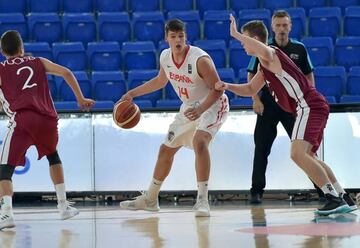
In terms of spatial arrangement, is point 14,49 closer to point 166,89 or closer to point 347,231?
point 347,231

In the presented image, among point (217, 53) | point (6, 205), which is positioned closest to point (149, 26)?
point (217, 53)

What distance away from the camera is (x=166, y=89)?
1281cm

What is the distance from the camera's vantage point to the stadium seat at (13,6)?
1511cm

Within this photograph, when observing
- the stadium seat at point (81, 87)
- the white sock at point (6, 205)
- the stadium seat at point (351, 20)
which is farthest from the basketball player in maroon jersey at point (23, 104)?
the stadium seat at point (351, 20)

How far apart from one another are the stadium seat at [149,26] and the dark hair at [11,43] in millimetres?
7197

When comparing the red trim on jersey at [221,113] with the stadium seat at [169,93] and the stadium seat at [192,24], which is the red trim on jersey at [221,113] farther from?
the stadium seat at [192,24]

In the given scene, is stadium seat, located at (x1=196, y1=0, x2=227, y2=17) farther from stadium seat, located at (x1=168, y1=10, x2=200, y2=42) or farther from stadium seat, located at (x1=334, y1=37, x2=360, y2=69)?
stadium seat, located at (x1=334, y1=37, x2=360, y2=69)

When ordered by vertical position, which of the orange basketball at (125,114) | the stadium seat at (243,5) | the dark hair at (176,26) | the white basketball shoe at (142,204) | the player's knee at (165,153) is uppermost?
the stadium seat at (243,5)

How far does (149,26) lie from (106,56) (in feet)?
3.29

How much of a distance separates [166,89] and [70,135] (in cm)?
285

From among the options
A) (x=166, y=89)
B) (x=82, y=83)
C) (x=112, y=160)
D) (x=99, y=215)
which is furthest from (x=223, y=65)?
(x=99, y=215)

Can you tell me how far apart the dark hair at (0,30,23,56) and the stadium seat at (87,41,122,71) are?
6.57 m

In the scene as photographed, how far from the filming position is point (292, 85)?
22.7ft

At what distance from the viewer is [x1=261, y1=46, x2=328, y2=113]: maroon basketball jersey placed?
6.88m
